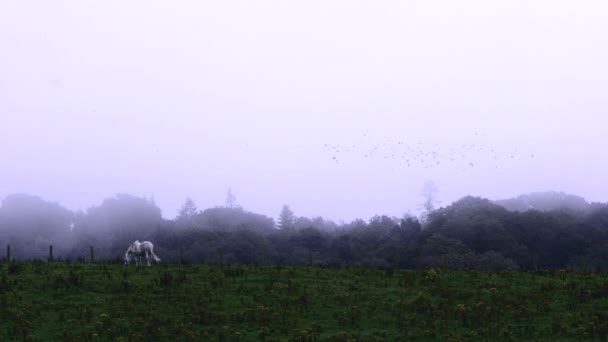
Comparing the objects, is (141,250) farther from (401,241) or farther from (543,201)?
(543,201)

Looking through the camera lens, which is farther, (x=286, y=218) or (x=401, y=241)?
(x=286, y=218)

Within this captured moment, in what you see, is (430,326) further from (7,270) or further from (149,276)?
(7,270)

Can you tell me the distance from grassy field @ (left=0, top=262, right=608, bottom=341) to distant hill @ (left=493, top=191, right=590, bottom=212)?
134148mm

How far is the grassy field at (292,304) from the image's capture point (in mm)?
28062

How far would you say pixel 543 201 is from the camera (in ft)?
567

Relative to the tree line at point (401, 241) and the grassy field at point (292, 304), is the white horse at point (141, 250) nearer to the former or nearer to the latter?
the grassy field at point (292, 304)

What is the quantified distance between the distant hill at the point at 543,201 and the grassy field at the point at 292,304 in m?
134

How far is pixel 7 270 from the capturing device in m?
37.6

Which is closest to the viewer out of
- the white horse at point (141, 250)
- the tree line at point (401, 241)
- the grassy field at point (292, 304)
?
the grassy field at point (292, 304)


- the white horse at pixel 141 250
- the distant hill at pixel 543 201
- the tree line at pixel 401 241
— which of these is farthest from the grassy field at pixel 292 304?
the distant hill at pixel 543 201

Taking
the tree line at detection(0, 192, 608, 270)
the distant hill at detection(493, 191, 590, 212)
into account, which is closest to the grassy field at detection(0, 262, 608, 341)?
the tree line at detection(0, 192, 608, 270)

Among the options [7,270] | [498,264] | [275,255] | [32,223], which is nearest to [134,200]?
[32,223]

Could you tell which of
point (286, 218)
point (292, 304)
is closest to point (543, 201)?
point (286, 218)

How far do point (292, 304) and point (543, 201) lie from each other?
15302 centimetres
